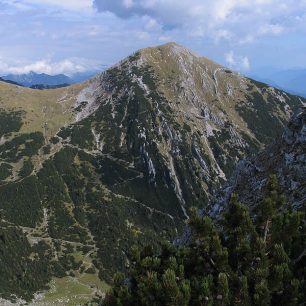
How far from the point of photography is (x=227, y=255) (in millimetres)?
28391

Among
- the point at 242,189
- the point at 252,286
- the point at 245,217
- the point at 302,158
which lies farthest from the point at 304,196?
the point at 252,286

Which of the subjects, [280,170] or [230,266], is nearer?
[230,266]

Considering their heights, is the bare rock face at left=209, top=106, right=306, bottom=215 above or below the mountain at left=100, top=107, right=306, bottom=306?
above

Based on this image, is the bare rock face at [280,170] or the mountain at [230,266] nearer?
the mountain at [230,266]

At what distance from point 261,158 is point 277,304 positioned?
36789mm

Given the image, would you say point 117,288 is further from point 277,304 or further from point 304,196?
point 304,196

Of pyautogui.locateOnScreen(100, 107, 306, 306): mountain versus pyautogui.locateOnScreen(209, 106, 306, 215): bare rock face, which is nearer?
pyautogui.locateOnScreen(100, 107, 306, 306): mountain

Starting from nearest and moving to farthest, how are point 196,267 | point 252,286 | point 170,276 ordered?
point 170,276, point 252,286, point 196,267

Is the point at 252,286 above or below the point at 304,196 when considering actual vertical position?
below

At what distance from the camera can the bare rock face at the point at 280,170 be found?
163 ft

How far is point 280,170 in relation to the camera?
53812mm

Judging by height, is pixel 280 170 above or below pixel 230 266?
above

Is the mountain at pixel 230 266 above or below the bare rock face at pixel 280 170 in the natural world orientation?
below

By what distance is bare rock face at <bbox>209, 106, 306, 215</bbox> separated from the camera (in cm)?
4953
